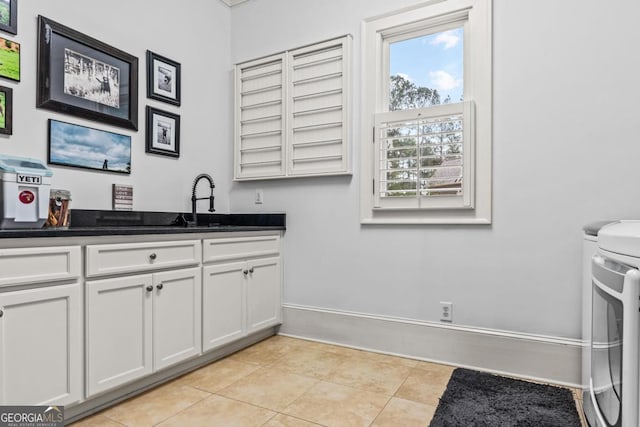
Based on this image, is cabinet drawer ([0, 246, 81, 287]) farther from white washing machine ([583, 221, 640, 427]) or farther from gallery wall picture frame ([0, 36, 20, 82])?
white washing machine ([583, 221, 640, 427])

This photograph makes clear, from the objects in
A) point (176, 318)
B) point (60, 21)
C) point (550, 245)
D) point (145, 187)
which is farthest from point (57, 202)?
point (550, 245)

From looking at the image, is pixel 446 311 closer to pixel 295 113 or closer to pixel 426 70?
pixel 426 70

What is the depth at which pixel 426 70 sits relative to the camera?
2.64 meters

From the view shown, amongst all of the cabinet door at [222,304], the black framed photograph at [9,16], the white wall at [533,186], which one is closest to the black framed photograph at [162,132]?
the black framed photograph at [9,16]

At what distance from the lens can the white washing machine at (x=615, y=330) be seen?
3.33 feet

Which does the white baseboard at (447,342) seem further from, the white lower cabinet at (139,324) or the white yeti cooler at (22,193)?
the white yeti cooler at (22,193)

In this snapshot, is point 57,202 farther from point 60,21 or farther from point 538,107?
point 538,107

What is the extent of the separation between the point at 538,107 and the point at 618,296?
1.45 meters

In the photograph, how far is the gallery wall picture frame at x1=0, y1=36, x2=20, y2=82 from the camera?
1.94 m

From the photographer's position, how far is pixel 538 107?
223 cm

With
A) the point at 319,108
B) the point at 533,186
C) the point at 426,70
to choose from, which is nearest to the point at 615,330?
the point at 533,186

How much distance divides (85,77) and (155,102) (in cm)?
50

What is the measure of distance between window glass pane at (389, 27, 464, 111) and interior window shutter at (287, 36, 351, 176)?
36 centimetres

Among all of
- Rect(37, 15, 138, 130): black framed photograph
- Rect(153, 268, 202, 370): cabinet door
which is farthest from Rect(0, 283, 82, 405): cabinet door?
Rect(37, 15, 138, 130): black framed photograph
